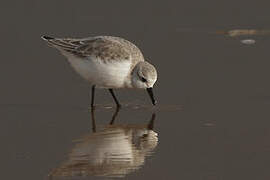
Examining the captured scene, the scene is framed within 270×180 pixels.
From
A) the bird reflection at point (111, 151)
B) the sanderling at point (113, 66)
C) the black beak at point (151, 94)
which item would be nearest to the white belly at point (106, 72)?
the sanderling at point (113, 66)

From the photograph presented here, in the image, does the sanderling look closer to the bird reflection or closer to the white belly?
the white belly

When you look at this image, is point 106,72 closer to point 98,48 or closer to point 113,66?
point 113,66

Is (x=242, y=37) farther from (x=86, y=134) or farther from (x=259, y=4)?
(x=86, y=134)

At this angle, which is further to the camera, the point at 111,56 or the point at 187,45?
the point at 187,45

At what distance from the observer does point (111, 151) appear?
8391 mm

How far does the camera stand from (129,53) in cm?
1027

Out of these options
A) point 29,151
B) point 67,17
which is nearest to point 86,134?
point 29,151

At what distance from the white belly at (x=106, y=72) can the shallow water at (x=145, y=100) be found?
385 millimetres

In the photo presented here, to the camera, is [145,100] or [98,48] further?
[145,100]

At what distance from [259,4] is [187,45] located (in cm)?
394

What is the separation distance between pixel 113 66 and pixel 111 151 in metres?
1.96

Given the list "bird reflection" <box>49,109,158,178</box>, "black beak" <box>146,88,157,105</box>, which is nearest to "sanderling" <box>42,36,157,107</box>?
"black beak" <box>146,88,157,105</box>

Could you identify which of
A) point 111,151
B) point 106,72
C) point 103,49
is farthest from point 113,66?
point 111,151

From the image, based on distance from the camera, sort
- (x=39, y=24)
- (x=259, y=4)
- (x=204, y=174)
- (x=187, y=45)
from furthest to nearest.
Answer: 1. (x=259, y=4)
2. (x=39, y=24)
3. (x=187, y=45)
4. (x=204, y=174)
